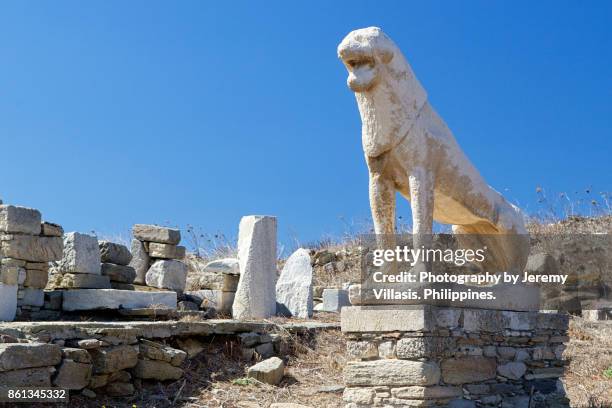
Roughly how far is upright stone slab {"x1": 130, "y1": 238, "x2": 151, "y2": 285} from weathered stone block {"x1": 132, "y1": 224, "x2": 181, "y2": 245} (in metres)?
0.16

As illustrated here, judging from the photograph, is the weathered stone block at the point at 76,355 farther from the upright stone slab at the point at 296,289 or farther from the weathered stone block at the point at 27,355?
the upright stone slab at the point at 296,289

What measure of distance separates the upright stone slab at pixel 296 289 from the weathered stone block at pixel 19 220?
3893mm

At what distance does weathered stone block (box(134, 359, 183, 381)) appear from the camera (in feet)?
27.7

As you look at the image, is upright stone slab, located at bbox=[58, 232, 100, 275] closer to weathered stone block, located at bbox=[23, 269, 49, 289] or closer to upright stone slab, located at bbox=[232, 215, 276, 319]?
weathered stone block, located at bbox=[23, 269, 49, 289]

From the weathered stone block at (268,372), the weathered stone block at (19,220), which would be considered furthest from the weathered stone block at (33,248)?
the weathered stone block at (268,372)

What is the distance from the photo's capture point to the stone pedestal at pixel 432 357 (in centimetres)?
554

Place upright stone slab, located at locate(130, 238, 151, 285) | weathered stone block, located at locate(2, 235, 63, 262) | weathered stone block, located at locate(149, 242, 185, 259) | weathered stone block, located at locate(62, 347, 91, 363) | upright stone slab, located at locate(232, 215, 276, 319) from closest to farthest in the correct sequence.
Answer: weathered stone block, located at locate(62, 347, 91, 363) → weathered stone block, located at locate(2, 235, 63, 262) → upright stone slab, located at locate(232, 215, 276, 319) → weathered stone block, located at locate(149, 242, 185, 259) → upright stone slab, located at locate(130, 238, 151, 285)

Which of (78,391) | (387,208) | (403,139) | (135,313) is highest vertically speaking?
(403,139)

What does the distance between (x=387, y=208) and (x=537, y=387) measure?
221cm

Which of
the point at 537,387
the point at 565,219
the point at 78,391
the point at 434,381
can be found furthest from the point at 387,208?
the point at 565,219

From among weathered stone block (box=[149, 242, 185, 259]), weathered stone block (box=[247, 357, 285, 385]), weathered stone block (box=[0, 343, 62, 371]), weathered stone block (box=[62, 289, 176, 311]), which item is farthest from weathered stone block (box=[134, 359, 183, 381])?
weathered stone block (box=[149, 242, 185, 259])

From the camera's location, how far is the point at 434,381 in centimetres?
558

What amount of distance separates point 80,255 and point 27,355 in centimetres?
463

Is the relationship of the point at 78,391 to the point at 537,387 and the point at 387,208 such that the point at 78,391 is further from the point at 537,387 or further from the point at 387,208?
the point at 537,387
